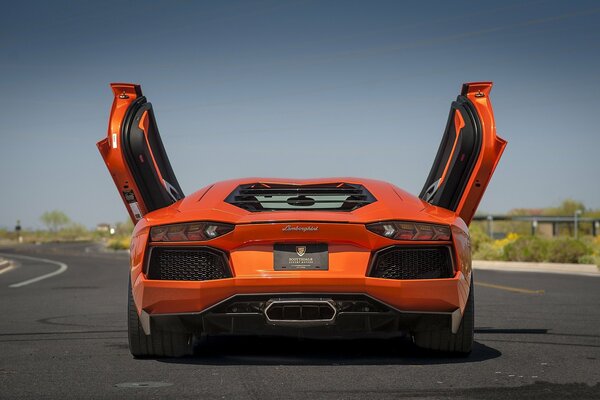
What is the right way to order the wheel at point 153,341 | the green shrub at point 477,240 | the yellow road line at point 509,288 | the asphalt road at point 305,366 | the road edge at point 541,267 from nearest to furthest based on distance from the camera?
the asphalt road at point 305,366
the wheel at point 153,341
the yellow road line at point 509,288
the road edge at point 541,267
the green shrub at point 477,240

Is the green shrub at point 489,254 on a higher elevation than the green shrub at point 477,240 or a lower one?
lower

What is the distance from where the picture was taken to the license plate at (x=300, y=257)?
636 cm

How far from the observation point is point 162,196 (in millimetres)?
8039

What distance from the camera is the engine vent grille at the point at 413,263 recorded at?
6430 mm

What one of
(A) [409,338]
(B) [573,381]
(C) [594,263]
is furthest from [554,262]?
(B) [573,381]

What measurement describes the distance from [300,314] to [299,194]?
1.32 meters

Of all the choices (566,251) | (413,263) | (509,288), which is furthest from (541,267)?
(413,263)

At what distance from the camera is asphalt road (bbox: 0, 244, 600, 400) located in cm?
555

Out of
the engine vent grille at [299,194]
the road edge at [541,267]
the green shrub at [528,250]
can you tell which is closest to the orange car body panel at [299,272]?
the engine vent grille at [299,194]

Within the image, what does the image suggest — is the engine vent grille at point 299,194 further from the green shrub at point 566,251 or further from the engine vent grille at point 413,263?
the green shrub at point 566,251

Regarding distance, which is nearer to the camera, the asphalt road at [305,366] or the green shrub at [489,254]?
the asphalt road at [305,366]

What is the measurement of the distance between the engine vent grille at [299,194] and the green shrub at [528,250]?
71.5 feet

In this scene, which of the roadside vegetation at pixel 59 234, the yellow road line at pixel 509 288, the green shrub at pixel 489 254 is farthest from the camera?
the roadside vegetation at pixel 59 234

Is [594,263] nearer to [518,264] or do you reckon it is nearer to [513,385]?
[518,264]
